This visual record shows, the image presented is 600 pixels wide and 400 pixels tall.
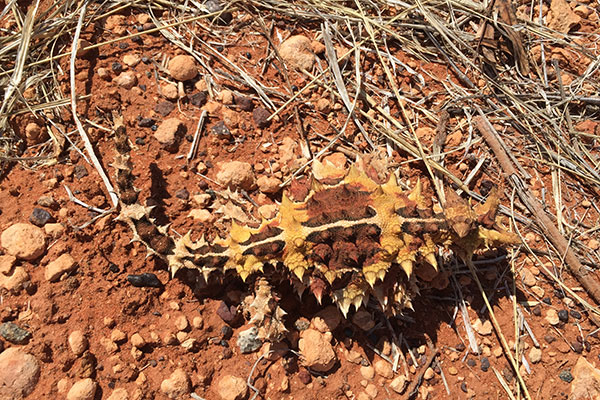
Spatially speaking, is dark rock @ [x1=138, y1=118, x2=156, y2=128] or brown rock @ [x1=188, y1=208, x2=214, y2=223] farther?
dark rock @ [x1=138, y1=118, x2=156, y2=128]

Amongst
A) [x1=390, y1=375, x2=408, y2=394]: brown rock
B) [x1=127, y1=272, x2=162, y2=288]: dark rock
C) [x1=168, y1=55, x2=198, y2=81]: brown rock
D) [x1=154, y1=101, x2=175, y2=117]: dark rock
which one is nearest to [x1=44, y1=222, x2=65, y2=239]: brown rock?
[x1=127, y1=272, x2=162, y2=288]: dark rock

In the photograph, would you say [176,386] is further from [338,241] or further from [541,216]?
[541,216]

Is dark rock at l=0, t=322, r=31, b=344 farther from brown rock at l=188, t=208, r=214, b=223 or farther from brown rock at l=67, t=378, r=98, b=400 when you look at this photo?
brown rock at l=188, t=208, r=214, b=223

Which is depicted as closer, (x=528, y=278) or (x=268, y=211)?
(x=268, y=211)

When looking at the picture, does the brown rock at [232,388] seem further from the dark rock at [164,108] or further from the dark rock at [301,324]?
the dark rock at [164,108]

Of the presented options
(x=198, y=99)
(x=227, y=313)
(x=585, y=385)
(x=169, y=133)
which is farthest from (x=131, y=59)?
(x=585, y=385)

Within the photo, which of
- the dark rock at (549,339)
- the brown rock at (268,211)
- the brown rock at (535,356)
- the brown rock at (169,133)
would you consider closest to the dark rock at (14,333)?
the brown rock at (169,133)

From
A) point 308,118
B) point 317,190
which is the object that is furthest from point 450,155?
point 317,190
